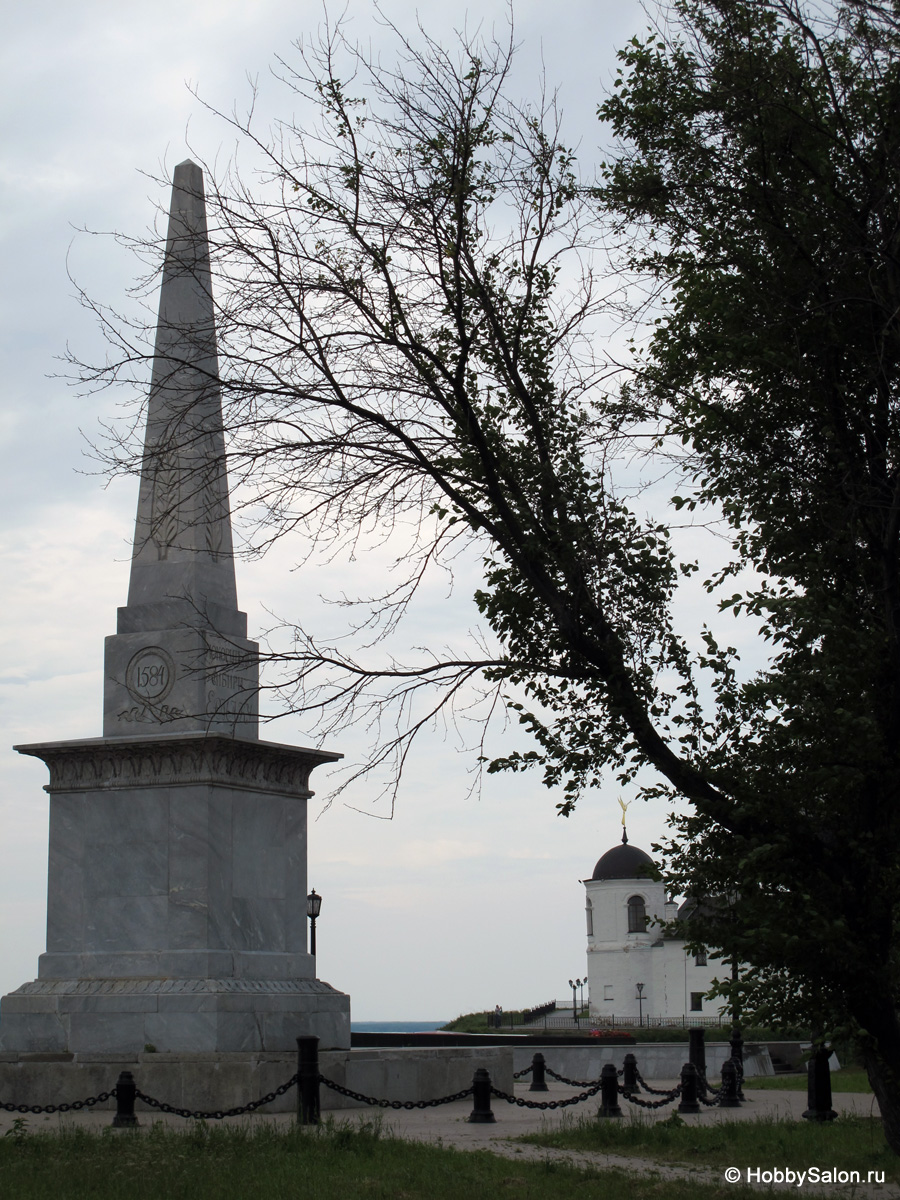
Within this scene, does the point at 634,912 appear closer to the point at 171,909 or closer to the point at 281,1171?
the point at 171,909

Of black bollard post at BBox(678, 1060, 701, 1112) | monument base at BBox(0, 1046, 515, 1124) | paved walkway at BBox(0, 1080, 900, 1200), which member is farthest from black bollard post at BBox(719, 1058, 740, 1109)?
monument base at BBox(0, 1046, 515, 1124)

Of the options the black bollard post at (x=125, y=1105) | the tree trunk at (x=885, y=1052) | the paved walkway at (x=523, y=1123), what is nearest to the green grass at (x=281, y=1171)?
the paved walkway at (x=523, y=1123)

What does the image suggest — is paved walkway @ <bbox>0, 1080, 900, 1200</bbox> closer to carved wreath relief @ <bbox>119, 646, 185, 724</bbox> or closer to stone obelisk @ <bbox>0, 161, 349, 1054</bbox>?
stone obelisk @ <bbox>0, 161, 349, 1054</bbox>

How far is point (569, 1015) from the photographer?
86.5 metres

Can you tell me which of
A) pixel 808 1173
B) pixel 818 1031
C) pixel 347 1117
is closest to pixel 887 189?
pixel 818 1031

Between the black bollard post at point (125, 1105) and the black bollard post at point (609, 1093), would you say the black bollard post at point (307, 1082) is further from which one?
the black bollard post at point (609, 1093)

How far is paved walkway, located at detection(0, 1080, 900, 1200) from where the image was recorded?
1205 cm

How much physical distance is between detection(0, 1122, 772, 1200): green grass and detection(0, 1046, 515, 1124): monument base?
2318 mm

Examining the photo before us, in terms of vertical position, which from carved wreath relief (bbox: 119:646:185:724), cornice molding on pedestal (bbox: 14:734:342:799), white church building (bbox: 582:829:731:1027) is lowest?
white church building (bbox: 582:829:731:1027)

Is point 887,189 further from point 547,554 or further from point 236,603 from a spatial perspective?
point 236,603

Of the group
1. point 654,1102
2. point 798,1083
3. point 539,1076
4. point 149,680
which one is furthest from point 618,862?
point 149,680

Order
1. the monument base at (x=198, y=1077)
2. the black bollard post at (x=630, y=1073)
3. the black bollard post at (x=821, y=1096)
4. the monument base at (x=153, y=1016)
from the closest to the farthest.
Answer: the monument base at (x=198, y=1077), the monument base at (x=153, y=1016), the black bollard post at (x=821, y=1096), the black bollard post at (x=630, y=1073)

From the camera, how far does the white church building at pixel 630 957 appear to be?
8738cm

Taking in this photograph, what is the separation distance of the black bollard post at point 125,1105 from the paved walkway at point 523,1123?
0.19 metres
